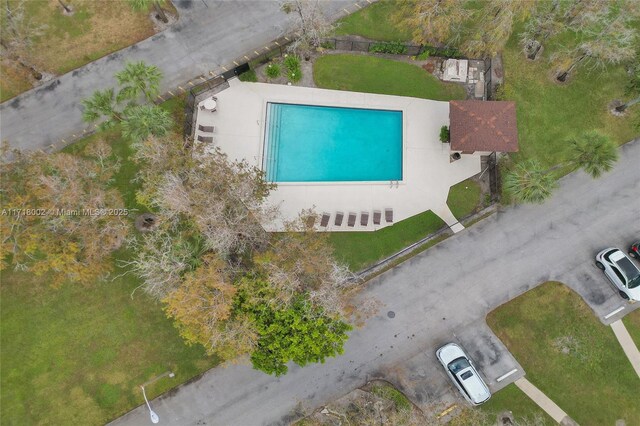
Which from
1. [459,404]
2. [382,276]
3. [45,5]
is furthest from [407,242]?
[45,5]

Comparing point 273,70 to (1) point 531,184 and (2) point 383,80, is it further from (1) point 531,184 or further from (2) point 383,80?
(1) point 531,184

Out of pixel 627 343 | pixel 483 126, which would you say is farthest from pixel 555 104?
pixel 627 343

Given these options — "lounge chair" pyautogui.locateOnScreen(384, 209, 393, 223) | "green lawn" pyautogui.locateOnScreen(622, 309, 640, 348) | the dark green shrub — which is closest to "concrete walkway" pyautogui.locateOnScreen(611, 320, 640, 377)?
"green lawn" pyautogui.locateOnScreen(622, 309, 640, 348)

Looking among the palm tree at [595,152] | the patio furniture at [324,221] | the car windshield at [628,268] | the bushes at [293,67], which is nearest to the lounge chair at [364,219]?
the patio furniture at [324,221]

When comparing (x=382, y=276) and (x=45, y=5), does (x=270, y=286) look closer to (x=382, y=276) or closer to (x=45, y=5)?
(x=382, y=276)

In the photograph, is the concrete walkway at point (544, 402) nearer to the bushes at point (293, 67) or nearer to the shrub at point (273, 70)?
the bushes at point (293, 67)

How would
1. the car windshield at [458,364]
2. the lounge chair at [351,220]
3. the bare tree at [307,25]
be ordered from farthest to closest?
the lounge chair at [351,220], the bare tree at [307,25], the car windshield at [458,364]
